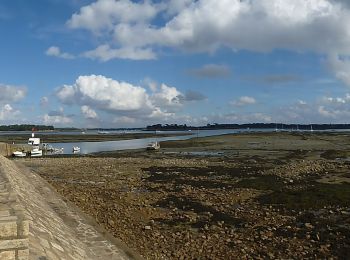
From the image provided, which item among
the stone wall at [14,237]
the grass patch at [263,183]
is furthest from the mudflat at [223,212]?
the stone wall at [14,237]

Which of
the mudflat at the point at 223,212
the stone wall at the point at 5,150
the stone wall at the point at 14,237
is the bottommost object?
the mudflat at the point at 223,212

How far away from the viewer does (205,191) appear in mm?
21984

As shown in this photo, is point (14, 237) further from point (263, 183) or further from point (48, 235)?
point (263, 183)

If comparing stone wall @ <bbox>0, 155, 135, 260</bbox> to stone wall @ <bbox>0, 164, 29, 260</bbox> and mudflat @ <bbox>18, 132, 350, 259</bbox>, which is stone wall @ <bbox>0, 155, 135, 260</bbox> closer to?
stone wall @ <bbox>0, 164, 29, 260</bbox>

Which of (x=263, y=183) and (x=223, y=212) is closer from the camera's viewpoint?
(x=223, y=212)

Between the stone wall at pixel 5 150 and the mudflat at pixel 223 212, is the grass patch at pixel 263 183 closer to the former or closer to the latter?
the mudflat at pixel 223 212

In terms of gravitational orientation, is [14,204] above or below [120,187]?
above

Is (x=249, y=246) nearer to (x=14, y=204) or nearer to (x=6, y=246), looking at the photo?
(x=14, y=204)

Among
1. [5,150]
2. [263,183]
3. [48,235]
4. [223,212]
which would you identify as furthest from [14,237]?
[5,150]

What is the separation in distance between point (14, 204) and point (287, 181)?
69.7 feet

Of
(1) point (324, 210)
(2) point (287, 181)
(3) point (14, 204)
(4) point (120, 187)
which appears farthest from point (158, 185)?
(3) point (14, 204)

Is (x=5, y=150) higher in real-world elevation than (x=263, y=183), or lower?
higher

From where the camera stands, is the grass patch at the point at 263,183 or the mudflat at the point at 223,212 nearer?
the mudflat at the point at 223,212

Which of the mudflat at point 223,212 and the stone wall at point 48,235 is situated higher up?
the stone wall at point 48,235
